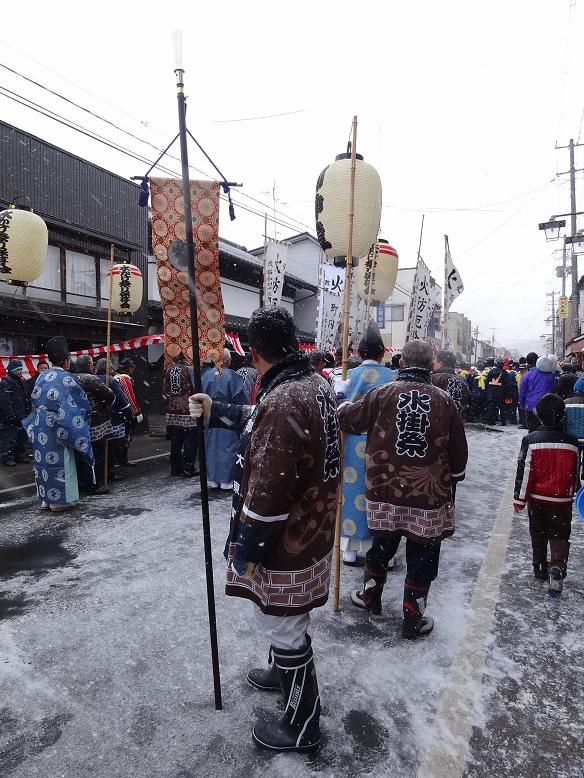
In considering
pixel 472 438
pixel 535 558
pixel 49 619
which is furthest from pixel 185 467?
pixel 472 438

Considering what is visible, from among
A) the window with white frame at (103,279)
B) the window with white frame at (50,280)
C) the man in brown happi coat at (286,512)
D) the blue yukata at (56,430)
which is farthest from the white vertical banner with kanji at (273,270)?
the man in brown happi coat at (286,512)

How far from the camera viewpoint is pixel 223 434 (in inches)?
275

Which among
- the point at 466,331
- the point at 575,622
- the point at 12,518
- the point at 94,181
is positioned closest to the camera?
the point at 575,622

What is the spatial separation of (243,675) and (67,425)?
401 centimetres

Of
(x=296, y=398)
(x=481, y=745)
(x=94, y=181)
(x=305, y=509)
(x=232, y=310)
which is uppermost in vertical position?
(x=94, y=181)

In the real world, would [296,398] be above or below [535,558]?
above

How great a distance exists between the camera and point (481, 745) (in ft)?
7.23

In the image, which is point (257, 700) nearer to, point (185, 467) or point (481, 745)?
point (481, 745)

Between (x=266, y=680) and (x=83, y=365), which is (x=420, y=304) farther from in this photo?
(x=266, y=680)

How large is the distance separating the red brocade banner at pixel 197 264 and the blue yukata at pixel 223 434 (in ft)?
11.6

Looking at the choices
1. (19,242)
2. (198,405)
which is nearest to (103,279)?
(19,242)

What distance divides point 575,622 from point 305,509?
2.52 m

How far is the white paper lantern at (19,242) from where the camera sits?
287 inches

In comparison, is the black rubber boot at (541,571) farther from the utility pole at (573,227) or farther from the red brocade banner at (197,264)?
the utility pole at (573,227)
